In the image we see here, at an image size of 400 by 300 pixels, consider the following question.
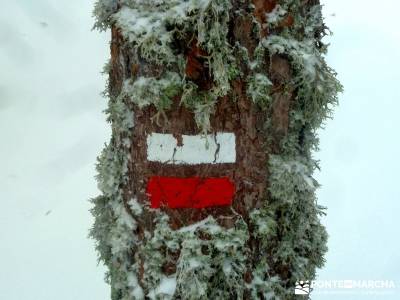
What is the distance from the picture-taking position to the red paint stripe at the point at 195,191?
1.25 metres

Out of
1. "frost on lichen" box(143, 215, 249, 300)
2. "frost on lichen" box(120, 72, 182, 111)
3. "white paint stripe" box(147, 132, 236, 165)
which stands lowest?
"frost on lichen" box(143, 215, 249, 300)

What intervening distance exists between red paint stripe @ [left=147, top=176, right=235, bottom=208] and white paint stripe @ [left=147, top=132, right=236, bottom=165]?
0.05 meters

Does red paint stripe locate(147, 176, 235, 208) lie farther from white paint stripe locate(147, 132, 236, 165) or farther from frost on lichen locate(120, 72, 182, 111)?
frost on lichen locate(120, 72, 182, 111)

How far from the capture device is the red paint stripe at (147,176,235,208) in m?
1.25

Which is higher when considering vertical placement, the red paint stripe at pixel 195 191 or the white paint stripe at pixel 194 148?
the white paint stripe at pixel 194 148

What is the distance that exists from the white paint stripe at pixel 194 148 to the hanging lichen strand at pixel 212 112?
0.05 metres

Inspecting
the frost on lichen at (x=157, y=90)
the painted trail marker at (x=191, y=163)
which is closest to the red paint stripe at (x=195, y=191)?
the painted trail marker at (x=191, y=163)

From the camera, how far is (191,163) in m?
1.24

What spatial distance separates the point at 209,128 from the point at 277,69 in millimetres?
230

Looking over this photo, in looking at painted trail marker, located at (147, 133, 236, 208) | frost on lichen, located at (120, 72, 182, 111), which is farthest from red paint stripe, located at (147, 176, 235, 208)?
frost on lichen, located at (120, 72, 182, 111)

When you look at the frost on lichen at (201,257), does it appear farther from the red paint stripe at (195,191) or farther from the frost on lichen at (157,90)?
the frost on lichen at (157,90)

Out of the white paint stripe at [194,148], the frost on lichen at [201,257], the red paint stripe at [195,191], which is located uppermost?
the white paint stripe at [194,148]

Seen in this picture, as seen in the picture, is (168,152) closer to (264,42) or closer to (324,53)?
(264,42)

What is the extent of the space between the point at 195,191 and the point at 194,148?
0.11 metres
